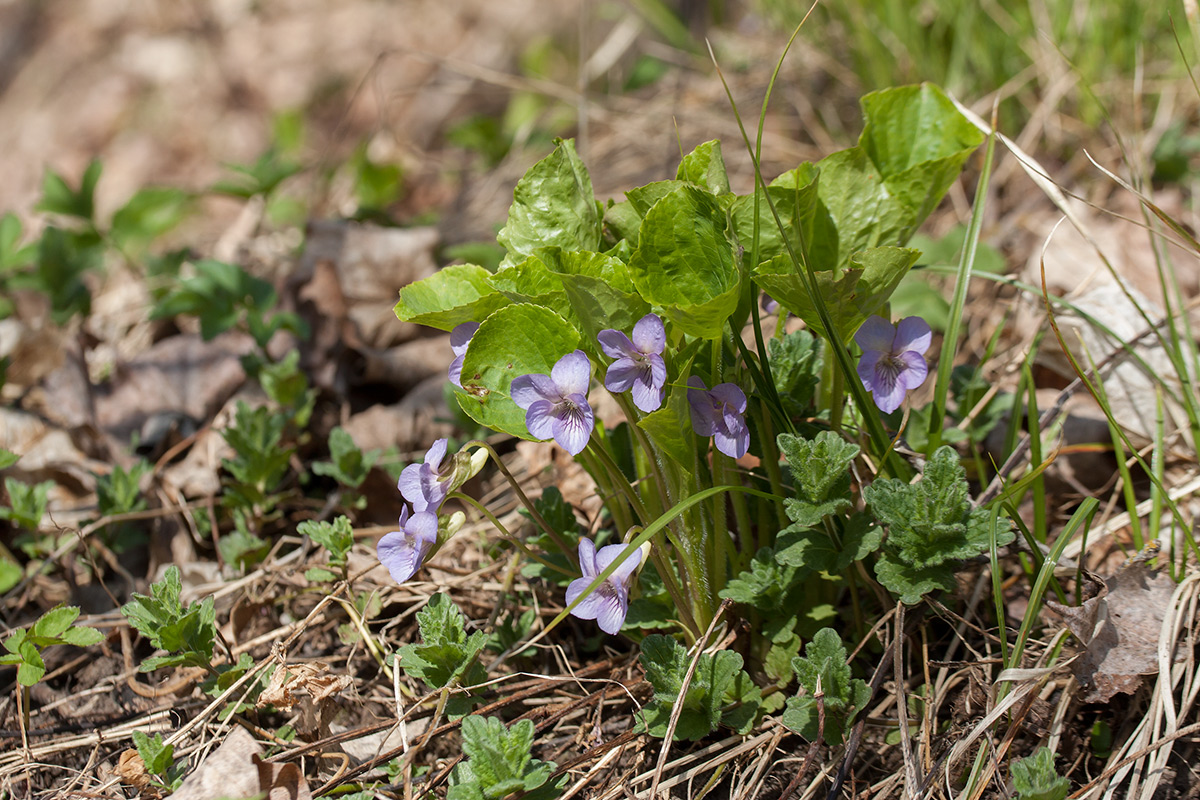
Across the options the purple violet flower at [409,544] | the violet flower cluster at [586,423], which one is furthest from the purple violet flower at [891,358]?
the purple violet flower at [409,544]

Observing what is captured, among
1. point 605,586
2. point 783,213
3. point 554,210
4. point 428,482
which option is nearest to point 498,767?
point 605,586

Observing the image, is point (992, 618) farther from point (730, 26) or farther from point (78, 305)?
point (730, 26)

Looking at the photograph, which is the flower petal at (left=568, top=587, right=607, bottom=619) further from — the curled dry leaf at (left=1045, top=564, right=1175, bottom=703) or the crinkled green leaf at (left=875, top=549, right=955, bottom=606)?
the curled dry leaf at (left=1045, top=564, right=1175, bottom=703)

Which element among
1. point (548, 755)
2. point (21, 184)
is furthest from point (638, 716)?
point (21, 184)

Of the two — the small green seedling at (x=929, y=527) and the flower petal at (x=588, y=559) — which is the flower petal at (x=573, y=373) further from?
the small green seedling at (x=929, y=527)

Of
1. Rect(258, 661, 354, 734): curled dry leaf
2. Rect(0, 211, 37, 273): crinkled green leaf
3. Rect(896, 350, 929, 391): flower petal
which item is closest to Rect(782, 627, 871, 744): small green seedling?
Rect(896, 350, 929, 391): flower petal

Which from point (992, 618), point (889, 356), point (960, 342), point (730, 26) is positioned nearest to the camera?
point (889, 356)
